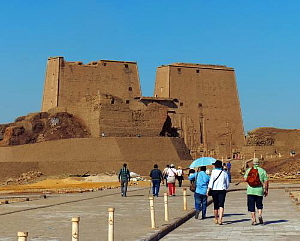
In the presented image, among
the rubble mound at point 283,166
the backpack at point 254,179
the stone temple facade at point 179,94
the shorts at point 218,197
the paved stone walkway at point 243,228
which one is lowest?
the paved stone walkway at point 243,228

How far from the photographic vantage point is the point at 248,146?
71.2 m

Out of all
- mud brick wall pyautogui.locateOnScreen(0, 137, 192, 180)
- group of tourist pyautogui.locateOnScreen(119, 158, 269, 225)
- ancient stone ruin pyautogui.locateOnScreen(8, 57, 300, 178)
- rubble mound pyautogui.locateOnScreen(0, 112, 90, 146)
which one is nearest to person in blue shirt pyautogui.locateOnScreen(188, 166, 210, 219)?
group of tourist pyautogui.locateOnScreen(119, 158, 269, 225)

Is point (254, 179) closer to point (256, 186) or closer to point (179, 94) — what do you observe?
point (256, 186)

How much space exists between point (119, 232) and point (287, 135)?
2585 inches

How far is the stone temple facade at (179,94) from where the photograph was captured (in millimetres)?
67375

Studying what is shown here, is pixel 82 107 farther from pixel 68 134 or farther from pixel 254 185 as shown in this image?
pixel 254 185

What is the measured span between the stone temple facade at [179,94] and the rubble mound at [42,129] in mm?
1225

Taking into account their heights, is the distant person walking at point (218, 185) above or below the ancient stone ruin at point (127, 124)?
below

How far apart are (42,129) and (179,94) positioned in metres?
16.4

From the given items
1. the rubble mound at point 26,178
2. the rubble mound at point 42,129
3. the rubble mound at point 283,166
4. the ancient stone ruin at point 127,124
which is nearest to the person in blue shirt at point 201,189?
the rubble mound at point 26,178

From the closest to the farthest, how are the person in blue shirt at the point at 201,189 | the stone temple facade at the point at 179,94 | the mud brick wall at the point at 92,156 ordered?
the person in blue shirt at the point at 201,189
the mud brick wall at the point at 92,156
the stone temple facade at the point at 179,94

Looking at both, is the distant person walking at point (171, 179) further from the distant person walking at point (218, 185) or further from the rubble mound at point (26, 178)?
the rubble mound at point (26, 178)

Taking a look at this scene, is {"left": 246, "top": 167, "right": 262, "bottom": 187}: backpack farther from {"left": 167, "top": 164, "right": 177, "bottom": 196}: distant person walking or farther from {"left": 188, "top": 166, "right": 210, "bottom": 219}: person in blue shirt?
{"left": 167, "top": 164, "right": 177, "bottom": 196}: distant person walking

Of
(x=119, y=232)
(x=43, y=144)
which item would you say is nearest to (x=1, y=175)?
(x=43, y=144)
